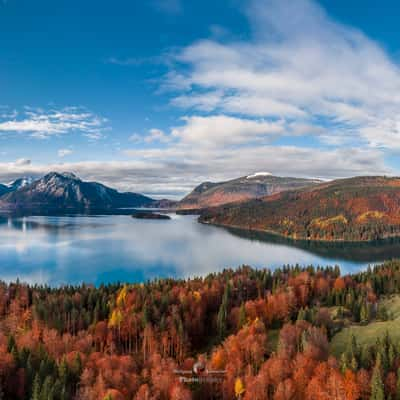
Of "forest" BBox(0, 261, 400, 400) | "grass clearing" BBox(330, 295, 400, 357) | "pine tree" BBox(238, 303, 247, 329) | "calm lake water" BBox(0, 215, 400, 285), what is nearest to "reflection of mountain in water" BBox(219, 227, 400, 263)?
"calm lake water" BBox(0, 215, 400, 285)

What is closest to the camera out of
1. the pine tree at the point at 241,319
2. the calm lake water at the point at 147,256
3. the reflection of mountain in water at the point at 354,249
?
the pine tree at the point at 241,319

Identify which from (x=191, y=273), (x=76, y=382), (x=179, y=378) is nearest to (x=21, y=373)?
(x=76, y=382)

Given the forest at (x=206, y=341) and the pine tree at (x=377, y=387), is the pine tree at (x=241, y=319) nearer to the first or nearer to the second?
the forest at (x=206, y=341)

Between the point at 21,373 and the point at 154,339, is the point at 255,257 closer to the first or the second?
the point at 154,339

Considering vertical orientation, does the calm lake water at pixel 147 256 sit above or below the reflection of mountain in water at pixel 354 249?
above

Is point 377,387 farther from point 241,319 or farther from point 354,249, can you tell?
point 354,249

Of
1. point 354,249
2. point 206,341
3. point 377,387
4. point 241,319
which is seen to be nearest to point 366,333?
point 241,319

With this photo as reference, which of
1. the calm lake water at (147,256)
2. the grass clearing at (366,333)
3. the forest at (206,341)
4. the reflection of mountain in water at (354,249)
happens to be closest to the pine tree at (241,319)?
the forest at (206,341)
